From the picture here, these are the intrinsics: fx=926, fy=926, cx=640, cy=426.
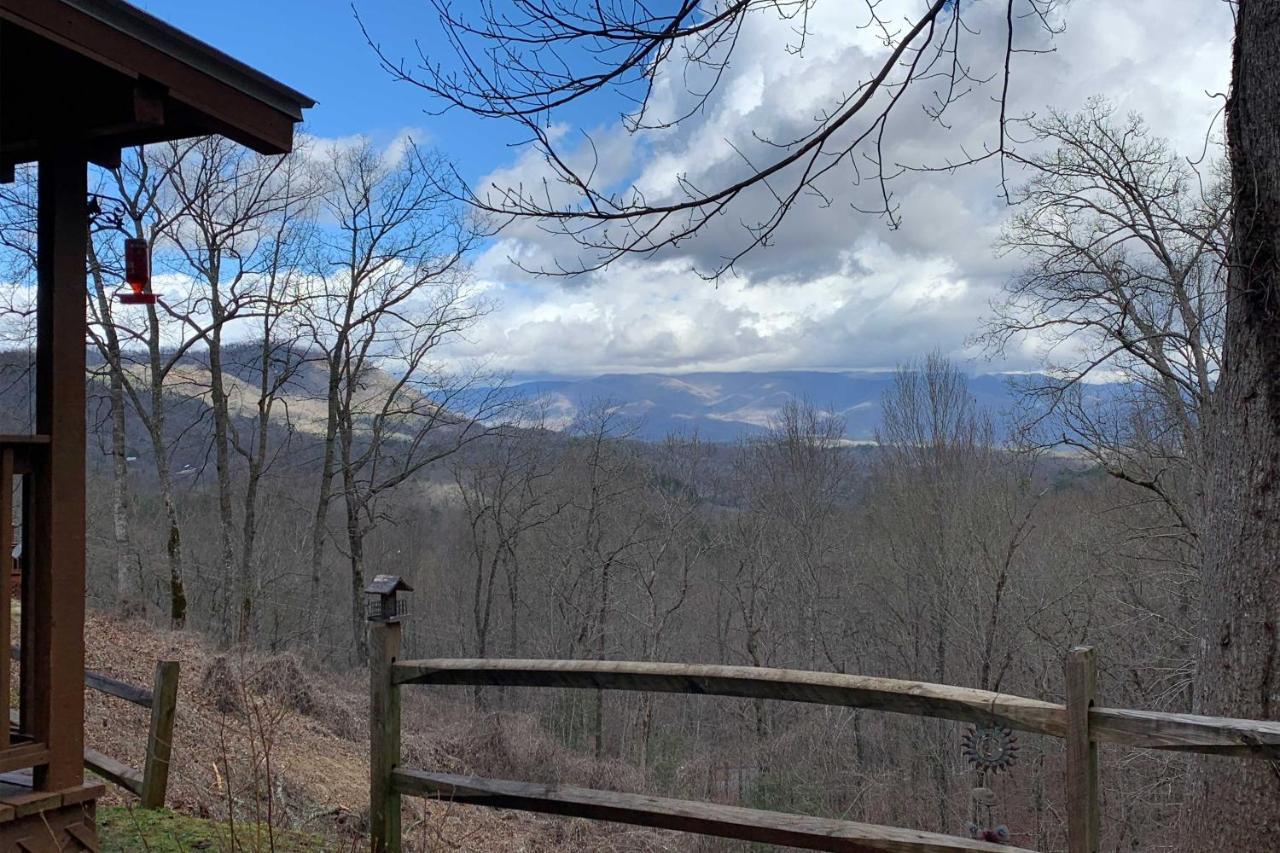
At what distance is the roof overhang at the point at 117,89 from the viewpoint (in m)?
3.20

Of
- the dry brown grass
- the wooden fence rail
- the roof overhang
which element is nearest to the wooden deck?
the dry brown grass

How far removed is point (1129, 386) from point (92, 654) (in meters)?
16.5

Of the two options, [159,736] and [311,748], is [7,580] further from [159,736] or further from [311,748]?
[311,748]

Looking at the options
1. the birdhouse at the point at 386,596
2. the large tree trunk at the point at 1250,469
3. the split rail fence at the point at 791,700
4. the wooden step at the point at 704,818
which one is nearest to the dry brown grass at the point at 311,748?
the birdhouse at the point at 386,596

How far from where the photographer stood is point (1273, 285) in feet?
12.2

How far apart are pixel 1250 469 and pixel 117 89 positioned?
4.84 meters

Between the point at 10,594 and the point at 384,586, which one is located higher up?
the point at 10,594

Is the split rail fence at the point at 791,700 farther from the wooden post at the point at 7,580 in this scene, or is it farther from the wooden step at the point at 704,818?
Result: the wooden post at the point at 7,580

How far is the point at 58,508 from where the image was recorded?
3.34 m

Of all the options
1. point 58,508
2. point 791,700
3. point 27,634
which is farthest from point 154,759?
point 791,700

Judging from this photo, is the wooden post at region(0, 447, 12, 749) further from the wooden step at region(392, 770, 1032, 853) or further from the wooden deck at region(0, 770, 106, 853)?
the wooden step at region(392, 770, 1032, 853)

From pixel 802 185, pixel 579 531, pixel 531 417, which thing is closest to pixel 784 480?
pixel 579 531

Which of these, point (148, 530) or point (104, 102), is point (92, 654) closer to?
point (104, 102)

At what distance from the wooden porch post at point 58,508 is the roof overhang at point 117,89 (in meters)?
0.32
